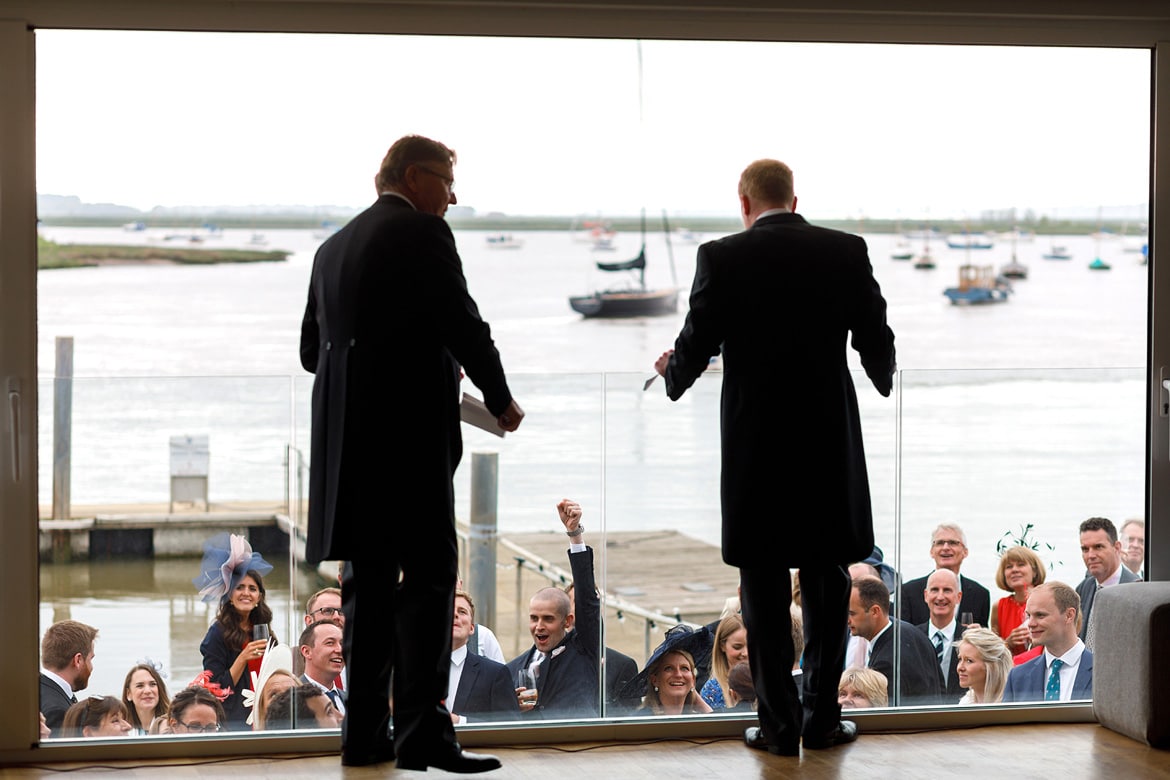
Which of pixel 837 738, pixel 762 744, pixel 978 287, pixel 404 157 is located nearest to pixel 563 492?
pixel 762 744

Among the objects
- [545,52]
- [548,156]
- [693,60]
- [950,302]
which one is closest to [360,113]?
[545,52]

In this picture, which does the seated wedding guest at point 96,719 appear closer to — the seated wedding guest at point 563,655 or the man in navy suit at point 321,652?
A: the man in navy suit at point 321,652

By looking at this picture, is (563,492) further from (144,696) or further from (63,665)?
Result: (63,665)

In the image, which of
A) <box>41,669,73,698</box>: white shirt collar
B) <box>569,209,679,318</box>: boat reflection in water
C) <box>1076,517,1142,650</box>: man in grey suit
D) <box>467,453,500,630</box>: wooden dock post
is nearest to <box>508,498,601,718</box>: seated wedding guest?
<box>467,453,500,630</box>: wooden dock post

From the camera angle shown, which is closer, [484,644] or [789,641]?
[789,641]

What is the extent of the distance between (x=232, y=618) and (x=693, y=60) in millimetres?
23715

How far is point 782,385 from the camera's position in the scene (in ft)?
10.6

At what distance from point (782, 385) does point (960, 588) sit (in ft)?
3.41

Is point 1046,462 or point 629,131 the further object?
point 629,131

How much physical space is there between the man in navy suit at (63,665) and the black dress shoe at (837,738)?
74.6 inches

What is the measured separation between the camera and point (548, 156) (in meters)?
24.9

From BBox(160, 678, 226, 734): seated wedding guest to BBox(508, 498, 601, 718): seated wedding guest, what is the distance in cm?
78

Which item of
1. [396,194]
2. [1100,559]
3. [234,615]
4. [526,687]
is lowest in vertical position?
[526,687]

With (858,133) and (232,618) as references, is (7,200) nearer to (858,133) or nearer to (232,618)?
(232,618)
